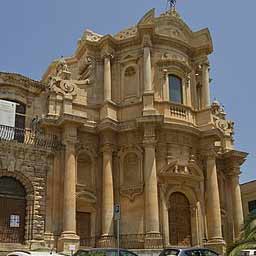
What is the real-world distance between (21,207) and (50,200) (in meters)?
1.55

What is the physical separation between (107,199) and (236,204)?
997 centimetres

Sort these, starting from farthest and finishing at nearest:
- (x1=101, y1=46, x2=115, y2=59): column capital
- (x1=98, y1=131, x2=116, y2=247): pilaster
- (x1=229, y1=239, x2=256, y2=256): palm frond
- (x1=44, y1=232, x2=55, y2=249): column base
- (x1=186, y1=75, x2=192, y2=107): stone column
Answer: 1. (x1=186, y1=75, x2=192, y2=107): stone column
2. (x1=101, y1=46, x2=115, y2=59): column capital
3. (x1=98, y1=131, x2=116, y2=247): pilaster
4. (x1=44, y1=232, x2=55, y2=249): column base
5. (x1=229, y1=239, x2=256, y2=256): palm frond

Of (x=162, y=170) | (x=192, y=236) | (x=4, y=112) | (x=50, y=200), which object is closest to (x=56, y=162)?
(x=50, y=200)

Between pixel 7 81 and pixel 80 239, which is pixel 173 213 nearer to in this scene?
pixel 80 239

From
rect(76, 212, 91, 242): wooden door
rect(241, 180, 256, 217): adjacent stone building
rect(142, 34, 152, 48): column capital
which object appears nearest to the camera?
rect(76, 212, 91, 242): wooden door

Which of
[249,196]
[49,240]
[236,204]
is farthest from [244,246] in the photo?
[249,196]

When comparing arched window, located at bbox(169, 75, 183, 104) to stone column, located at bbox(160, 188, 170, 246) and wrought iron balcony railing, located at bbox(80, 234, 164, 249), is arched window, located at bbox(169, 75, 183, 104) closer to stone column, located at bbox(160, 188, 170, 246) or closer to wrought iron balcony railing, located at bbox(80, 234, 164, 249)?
stone column, located at bbox(160, 188, 170, 246)

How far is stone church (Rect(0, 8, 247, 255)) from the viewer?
25438 mm

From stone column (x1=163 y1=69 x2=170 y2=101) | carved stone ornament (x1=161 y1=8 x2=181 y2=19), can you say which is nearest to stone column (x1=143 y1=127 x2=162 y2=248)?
stone column (x1=163 y1=69 x2=170 y2=101)

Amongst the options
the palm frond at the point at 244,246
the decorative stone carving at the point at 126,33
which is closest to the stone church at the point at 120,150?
the decorative stone carving at the point at 126,33

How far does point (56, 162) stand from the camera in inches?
1046

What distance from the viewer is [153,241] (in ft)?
83.1

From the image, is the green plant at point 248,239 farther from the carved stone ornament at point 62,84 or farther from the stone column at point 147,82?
the carved stone ornament at point 62,84

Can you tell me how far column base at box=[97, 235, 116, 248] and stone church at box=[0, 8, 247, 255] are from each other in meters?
0.05
